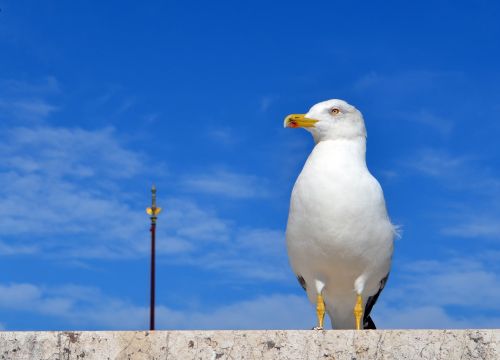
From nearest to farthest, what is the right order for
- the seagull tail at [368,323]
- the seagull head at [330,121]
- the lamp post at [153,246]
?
the seagull head at [330,121] → the seagull tail at [368,323] → the lamp post at [153,246]

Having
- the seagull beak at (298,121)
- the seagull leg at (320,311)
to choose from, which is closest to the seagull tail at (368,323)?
the seagull leg at (320,311)

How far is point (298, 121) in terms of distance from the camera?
24.3 ft

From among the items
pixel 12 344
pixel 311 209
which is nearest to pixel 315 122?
pixel 311 209

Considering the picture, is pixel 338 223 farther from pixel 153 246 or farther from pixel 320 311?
pixel 153 246

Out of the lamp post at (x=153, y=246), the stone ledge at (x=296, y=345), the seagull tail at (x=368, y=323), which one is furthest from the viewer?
the lamp post at (x=153, y=246)

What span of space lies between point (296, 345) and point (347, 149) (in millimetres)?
2080

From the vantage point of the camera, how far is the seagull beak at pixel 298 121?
7398 mm

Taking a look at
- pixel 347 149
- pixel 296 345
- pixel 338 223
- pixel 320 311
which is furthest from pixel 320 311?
pixel 347 149

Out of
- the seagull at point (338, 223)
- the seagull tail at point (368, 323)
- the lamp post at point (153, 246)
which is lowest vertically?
the seagull tail at point (368, 323)

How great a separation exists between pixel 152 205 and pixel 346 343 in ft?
65.4

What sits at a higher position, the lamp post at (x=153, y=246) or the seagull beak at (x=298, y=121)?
the lamp post at (x=153, y=246)

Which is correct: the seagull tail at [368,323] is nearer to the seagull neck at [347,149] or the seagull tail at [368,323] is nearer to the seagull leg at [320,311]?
the seagull leg at [320,311]

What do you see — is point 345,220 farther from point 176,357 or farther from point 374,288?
point 176,357

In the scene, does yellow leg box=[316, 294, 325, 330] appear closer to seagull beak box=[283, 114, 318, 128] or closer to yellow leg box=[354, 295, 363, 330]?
yellow leg box=[354, 295, 363, 330]
